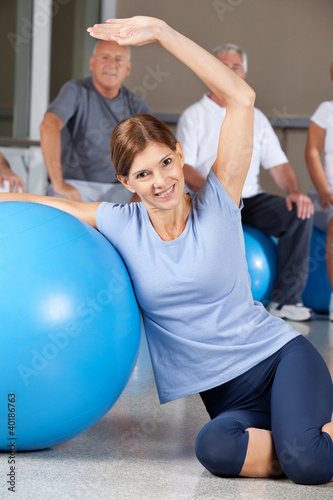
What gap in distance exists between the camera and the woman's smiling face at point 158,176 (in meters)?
1.56

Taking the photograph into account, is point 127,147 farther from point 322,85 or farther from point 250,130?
point 322,85

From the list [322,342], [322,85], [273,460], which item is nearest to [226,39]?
[322,85]

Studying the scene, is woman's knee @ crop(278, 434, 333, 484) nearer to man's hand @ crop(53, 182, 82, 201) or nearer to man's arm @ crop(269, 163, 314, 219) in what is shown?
man's hand @ crop(53, 182, 82, 201)

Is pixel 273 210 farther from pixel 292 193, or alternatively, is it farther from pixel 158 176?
pixel 158 176

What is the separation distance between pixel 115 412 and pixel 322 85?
456 centimetres

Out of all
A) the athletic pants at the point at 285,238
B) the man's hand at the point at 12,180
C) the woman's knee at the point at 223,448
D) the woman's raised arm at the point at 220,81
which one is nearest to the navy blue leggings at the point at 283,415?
the woman's knee at the point at 223,448

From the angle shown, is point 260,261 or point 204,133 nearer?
point 260,261

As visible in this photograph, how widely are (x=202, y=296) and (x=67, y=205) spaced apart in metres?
0.44

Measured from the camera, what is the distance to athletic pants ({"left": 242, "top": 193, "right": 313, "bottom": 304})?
12.7 ft

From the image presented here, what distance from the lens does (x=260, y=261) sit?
3.73 metres

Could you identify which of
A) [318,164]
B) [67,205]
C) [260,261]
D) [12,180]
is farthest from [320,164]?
[67,205]

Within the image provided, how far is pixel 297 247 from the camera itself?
389 cm

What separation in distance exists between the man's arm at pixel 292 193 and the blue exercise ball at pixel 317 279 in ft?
0.90

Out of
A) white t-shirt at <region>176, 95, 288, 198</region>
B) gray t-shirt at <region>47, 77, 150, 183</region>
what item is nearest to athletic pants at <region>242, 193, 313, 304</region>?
white t-shirt at <region>176, 95, 288, 198</region>
